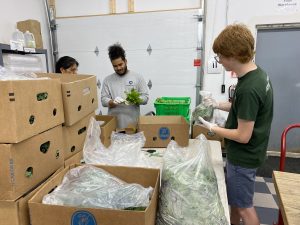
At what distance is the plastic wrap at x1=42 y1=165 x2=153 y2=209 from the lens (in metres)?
0.80

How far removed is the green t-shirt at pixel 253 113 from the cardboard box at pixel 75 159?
34.3 inches

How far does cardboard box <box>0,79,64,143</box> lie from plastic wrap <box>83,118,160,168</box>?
302 mm

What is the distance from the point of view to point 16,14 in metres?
3.02

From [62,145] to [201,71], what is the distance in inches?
102

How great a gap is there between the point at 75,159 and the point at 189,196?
70 centimetres

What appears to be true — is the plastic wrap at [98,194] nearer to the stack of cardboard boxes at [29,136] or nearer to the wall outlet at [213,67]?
the stack of cardboard boxes at [29,136]

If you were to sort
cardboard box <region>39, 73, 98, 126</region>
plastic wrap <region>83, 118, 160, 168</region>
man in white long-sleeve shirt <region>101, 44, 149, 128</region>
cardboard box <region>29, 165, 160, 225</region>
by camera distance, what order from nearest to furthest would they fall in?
cardboard box <region>29, 165, 160, 225</region> → cardboard box <region>39, 73, 98, 126</region> → plastic wrap <region>83, 118, 160, 168</region> → man in white long-sleeve shirt <region>101, 44, 149, 128</region>

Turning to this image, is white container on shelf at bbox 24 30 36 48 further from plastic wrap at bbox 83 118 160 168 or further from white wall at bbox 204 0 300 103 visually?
white wall at bbox 204 0 300 103

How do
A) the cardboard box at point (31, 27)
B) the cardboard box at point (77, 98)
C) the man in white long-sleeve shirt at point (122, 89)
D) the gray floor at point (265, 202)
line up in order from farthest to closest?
the cardboard box at point (31, 27), the man in white long-sleeve shirt at point (122, 89), the gray floor at point (265, 202), the cardboard box at point (77, 98)

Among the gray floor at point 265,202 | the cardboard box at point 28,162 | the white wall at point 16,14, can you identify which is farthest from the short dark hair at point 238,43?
the white wall at point 16,14

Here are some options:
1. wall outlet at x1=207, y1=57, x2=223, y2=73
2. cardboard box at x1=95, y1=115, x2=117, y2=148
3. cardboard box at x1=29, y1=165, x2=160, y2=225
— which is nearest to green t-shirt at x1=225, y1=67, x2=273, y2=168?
cardboard box at x1=29, y1=165, x2=160, y2=225

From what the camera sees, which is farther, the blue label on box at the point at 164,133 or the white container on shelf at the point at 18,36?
the white container on shelf at the point at 18,36

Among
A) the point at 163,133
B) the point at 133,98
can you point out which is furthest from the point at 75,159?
the point at 133,98

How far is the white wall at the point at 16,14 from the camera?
281 cm
